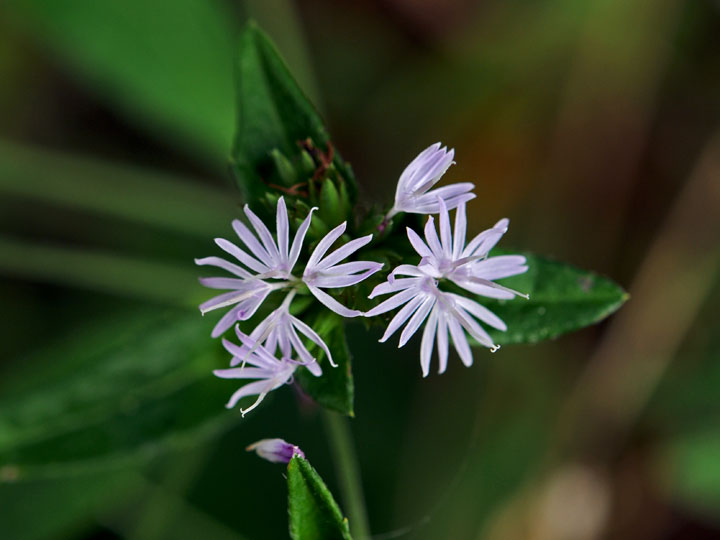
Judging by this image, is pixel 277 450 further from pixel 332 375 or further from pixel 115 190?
pixel 115 190

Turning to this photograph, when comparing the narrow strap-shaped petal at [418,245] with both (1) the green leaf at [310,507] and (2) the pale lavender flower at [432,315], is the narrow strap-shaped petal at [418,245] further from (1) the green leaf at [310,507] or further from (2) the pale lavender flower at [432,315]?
(1) the green leaf at [310,507]

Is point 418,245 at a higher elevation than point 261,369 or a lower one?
higher

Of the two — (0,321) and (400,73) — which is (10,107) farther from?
(400,73)

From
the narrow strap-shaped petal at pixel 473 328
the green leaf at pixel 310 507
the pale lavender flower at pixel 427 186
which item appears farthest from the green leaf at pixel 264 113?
the green leaf at pixel 310 507

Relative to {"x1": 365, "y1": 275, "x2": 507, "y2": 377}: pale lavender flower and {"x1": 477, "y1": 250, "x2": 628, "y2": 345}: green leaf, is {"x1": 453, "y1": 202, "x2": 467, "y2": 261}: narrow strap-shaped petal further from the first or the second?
{"x1": 477, "y1": 250, "x2": 628, "y2": 345}: green leaf

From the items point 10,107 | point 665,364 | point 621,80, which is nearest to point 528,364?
point 665,364

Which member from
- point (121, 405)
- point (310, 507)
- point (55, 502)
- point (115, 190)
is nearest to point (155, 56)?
point (115, 190)
